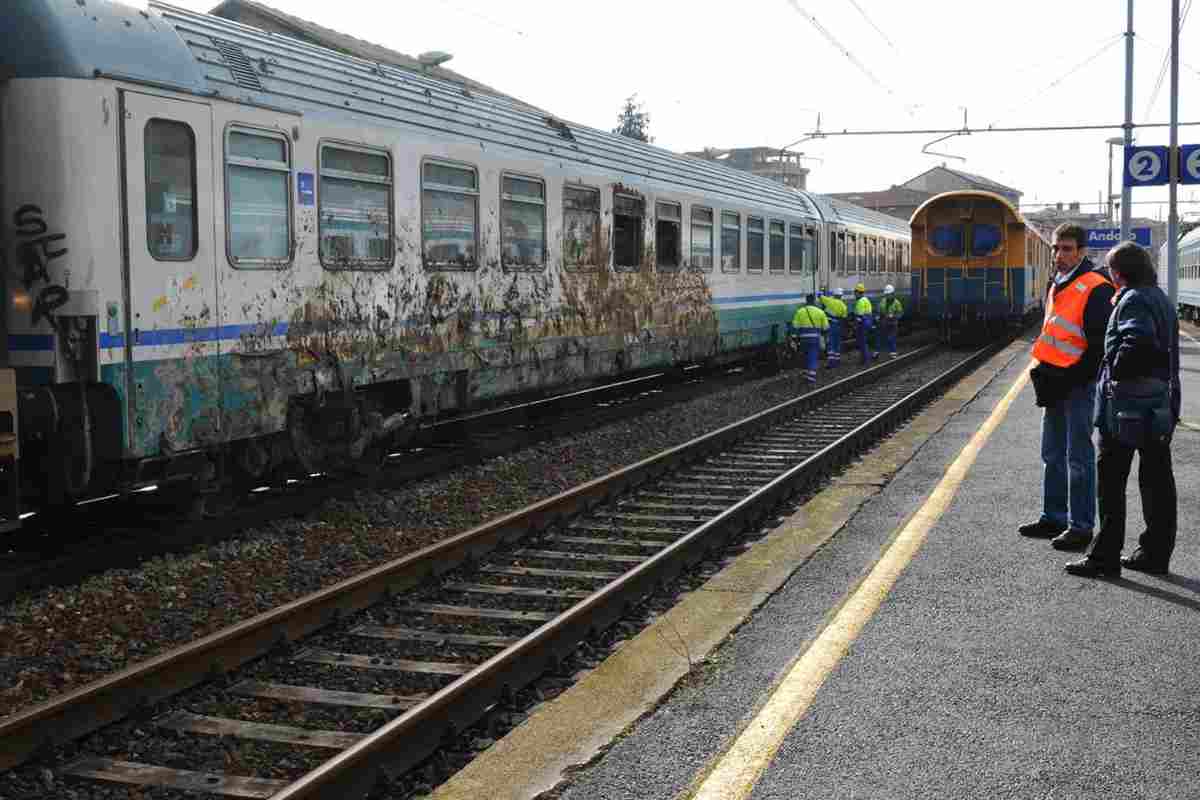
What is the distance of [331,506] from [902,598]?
4.36 metres

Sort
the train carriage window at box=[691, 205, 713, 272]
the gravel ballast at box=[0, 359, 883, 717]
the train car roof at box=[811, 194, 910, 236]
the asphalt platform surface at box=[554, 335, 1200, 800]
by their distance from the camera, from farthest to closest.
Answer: the train car roof at box=[811, 194, 910, 236] < the train carriage window at box=[691, 205, 713, 272] < the gravel ballast at box=[0, 359, 883, 717] < the asphalt platform surface at box=[554, 335, 1200, 800]

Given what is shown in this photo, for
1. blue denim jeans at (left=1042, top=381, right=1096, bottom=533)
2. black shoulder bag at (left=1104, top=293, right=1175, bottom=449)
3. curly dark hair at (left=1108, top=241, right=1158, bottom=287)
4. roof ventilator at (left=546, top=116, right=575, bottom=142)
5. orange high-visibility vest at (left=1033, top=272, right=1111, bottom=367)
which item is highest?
roof ventilator at (left=546, top=116, right=575, bottom=142)

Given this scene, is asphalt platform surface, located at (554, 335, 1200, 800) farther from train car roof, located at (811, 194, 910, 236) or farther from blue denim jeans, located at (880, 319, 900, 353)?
blue denim jeans, located at (880, 319, 900, 353)

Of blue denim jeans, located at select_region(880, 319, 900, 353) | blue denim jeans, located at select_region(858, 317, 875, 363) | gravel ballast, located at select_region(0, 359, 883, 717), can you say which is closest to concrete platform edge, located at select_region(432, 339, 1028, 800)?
gravel ballast, located at select_region(0, 359, 883, 717)

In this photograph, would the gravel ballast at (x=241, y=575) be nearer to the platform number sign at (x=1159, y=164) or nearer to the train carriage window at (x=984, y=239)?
the platform number sign at (x=1159, y=164)

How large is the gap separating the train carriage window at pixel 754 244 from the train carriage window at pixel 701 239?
1.89m

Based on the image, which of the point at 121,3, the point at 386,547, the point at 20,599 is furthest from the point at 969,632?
the point at 121,3

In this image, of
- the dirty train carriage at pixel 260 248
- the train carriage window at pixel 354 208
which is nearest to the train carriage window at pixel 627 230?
the dirty train carriage at pixel 260 248

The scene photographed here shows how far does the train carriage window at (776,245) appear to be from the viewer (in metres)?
20.8

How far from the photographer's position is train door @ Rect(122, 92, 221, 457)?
7395mm

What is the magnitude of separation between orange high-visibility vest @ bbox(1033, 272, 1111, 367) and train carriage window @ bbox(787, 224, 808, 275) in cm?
1458

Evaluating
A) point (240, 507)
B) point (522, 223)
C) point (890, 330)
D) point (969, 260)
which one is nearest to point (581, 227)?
point (522, 223)

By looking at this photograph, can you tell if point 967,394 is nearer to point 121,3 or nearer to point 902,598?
point 902,598

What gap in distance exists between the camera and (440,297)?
10.8 m
